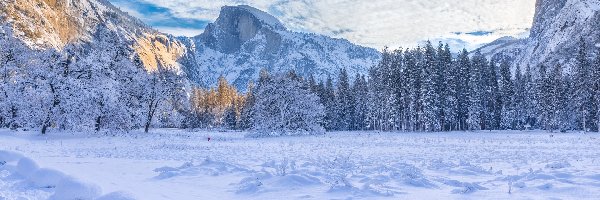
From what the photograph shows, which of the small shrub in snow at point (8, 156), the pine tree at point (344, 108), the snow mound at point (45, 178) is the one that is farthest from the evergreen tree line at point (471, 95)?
the snow mound at point (45, 178)

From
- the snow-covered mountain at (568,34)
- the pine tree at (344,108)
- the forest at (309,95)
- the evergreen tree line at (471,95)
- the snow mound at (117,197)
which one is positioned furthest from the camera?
the snow-covered mountain at (568,34)

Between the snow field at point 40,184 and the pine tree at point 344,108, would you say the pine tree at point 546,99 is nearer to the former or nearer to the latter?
the pine tree at point 344,108

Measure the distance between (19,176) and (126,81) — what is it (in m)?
41.7

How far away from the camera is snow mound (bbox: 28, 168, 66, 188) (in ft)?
29.9

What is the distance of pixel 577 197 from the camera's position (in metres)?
7.62

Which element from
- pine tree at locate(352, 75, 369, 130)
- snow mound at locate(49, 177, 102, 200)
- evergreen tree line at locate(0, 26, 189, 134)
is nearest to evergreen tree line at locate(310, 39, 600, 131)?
pine tree at locate(352, 75, 369, 130)

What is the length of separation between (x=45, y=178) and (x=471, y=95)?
230ft

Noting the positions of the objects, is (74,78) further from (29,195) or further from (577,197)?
(577,197)

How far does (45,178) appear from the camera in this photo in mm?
9602

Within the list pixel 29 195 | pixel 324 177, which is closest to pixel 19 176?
pixel 29 195

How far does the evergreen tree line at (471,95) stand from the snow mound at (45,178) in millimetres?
62494

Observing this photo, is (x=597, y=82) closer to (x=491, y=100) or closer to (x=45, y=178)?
(x=491, y=100)

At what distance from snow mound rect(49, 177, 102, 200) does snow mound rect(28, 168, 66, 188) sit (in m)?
1.31

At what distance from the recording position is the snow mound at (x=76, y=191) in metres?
7.02
